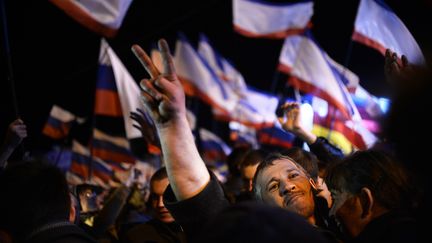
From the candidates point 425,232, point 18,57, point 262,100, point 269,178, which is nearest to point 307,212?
point 269,178

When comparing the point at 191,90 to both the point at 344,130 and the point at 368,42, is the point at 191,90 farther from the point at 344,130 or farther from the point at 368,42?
the point at 368,42

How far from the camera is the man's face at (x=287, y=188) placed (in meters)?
3.29

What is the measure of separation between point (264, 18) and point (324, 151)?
6747 mm

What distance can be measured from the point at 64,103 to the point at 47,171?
44349 millimetres

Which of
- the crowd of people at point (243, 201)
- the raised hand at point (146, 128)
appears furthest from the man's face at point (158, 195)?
the crowd of people at point (243, 201)

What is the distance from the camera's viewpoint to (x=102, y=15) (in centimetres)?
688

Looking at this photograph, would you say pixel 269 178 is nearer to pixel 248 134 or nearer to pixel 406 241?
pixel 406 241

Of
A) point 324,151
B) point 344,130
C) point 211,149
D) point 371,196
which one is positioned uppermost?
point 371,196

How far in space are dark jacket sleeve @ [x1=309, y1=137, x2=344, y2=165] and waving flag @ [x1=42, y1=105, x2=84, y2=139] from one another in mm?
10003

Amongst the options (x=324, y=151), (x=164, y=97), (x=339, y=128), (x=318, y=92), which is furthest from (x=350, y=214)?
(x=318, y=92)

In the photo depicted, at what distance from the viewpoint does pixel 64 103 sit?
45062 mm

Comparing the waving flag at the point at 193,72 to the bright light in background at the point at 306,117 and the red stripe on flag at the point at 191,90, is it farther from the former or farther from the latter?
the bright light in background at the point at 306,117

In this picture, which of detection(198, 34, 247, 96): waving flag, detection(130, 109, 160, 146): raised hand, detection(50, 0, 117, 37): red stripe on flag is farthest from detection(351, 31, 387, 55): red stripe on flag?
detection(198, 34, 247, 96): waving flag

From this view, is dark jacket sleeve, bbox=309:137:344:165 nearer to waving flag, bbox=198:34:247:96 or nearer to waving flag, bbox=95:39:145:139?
waving flag, bbox=95:39:145:139
